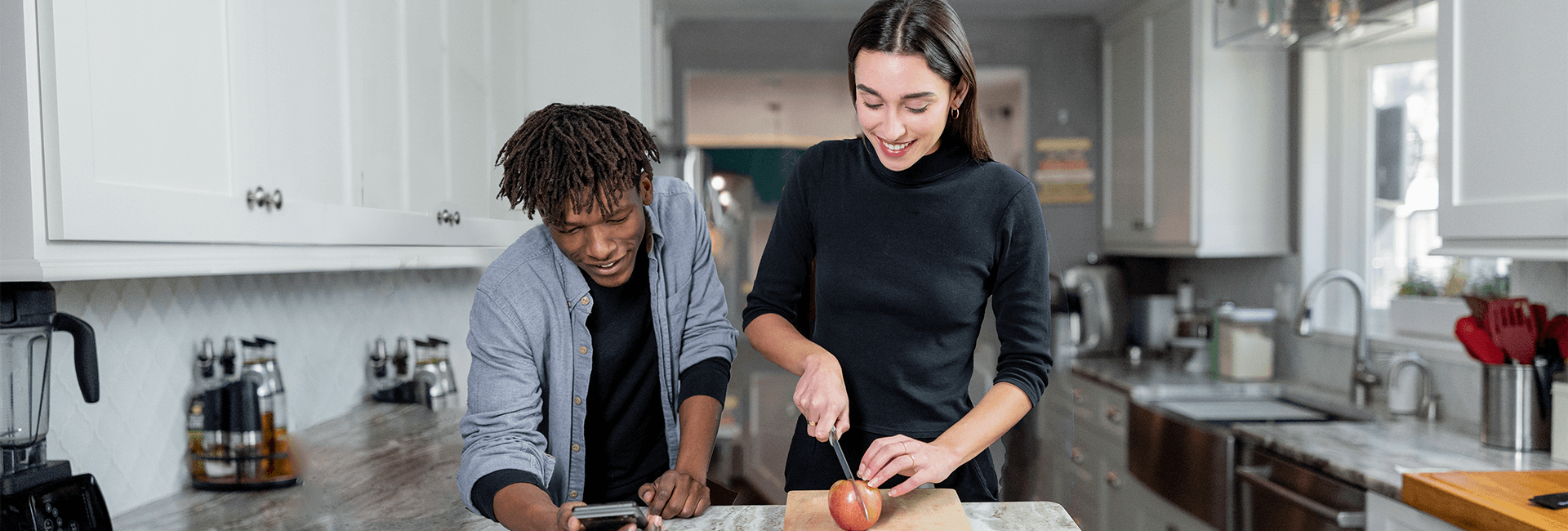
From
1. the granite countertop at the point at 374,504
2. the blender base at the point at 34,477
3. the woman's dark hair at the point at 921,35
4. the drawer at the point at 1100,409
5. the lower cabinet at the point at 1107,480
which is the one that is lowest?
the lower cabinet at the point at 1107,480

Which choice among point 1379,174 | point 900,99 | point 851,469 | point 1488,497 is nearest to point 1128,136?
point 1379,174

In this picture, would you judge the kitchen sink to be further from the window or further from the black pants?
the black pants

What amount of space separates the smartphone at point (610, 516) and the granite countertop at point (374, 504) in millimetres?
162

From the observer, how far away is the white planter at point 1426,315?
2287 mm

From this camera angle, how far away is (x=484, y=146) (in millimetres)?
2129

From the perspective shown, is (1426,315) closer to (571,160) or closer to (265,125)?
(571,160)

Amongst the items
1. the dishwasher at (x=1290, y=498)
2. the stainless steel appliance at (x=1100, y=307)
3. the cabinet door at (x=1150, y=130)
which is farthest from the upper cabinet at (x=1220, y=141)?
the dishwasher at (x=1290, y=498)

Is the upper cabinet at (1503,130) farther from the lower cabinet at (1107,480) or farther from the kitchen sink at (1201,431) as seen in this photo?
the lower cabinet at (1107,480)

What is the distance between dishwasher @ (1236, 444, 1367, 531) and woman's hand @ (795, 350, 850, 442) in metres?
1.26

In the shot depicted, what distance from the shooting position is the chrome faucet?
8.08 ft

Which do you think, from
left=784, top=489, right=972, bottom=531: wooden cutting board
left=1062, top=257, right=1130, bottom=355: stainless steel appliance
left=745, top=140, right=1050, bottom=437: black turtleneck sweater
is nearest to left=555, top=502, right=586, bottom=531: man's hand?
left=784, top=489, right=972, bottom=531: wooden cutting board

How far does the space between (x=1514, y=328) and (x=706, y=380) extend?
160 cm

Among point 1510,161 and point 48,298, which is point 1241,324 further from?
point 48,298

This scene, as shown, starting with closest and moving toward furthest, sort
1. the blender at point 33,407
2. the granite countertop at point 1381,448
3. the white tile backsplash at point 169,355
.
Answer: the blender at point 33,407 → the white tile backsplash at point 169,355 → the granite countertop at point 1381,448
